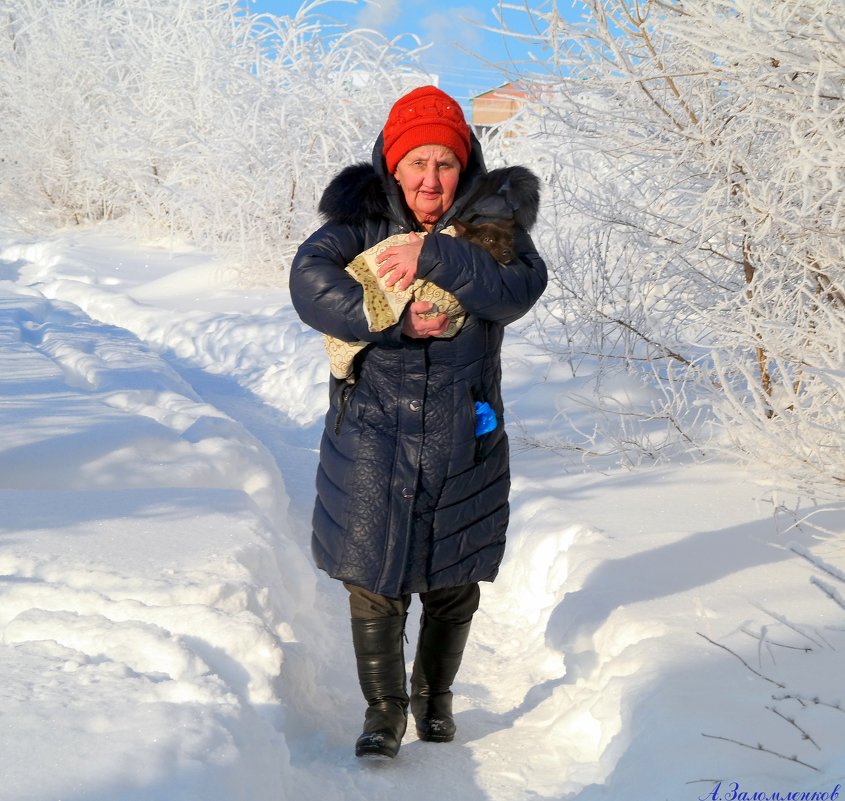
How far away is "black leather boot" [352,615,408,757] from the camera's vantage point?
2883mm

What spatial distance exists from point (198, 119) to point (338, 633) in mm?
13868

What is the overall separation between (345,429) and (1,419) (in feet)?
10.3

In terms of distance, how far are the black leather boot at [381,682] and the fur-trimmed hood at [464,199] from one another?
1145mm

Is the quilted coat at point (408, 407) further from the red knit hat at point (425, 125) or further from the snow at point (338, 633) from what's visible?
the snow at point (338, 633)

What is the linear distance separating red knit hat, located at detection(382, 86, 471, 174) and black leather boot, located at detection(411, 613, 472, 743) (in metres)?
1.38

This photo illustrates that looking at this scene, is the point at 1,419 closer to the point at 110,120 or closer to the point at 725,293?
the point at 725,293

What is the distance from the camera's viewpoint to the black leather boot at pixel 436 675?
10.1 ft

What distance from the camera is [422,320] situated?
8.57 feet

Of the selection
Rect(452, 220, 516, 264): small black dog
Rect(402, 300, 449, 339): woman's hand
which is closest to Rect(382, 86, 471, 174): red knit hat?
Rect(452, 220, 516, 264): small black dog

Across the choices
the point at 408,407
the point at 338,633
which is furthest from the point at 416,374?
the point at 338,633

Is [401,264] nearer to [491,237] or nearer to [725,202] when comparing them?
[491,237]

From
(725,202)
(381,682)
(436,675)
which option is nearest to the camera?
(381,682)

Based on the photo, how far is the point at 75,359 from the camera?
7770mm

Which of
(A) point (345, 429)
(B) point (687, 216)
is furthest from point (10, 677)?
(B) point (687, 216)
